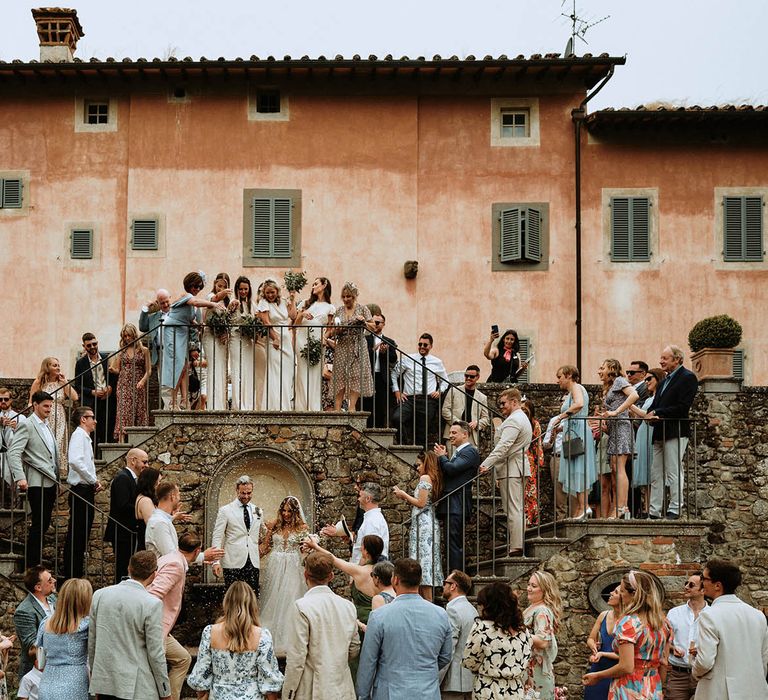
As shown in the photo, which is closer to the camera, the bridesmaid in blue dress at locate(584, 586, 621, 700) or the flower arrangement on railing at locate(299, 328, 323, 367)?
the bridesmaid in blue dress at locate(584, 586, 621, 700)

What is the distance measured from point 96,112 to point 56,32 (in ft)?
5.35

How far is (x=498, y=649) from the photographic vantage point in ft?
33.2

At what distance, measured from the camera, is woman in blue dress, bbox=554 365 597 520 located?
1498cm

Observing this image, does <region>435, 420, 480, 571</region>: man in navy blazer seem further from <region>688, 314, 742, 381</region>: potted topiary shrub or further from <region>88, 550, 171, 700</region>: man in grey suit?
<region>88, 550, 171, 700</region>: man in grey suit

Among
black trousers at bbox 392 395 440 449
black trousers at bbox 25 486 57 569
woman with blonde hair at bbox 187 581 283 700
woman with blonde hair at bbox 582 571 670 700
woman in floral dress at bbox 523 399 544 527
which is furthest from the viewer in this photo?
black trousers at bbox 392 395 440 449

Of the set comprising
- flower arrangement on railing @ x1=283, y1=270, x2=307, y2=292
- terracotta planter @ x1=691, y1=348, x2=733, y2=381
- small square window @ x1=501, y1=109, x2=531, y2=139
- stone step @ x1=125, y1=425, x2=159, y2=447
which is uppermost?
small square window @ x1=501, y1=109, x2=531, y2=139

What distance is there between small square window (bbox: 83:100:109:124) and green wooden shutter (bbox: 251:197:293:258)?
2579mm

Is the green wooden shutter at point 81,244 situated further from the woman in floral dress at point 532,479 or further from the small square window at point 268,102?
the woman in floral dress at point 532,479

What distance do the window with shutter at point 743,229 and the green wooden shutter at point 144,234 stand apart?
841cm

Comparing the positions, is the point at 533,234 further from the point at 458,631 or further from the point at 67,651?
the point at 67,651

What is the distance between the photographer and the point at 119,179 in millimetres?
22500

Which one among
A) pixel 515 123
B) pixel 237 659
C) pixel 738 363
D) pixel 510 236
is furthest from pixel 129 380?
pixel 738 363

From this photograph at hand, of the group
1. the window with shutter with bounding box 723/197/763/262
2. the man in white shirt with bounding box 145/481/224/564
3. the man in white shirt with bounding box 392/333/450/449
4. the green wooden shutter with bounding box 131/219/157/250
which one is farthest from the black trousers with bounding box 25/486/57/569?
the window with shutter with bounding box 723/197/763/262

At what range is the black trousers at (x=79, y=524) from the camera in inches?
566
